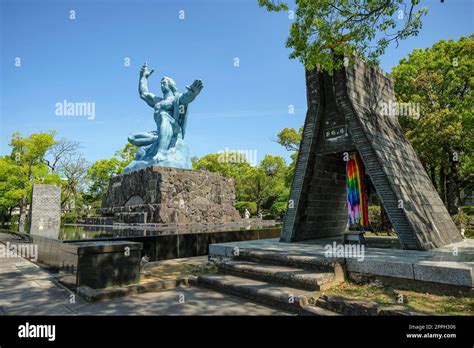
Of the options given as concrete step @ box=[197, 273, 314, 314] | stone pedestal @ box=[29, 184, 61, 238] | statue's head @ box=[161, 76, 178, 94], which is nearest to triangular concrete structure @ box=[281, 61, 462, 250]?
concrete step @ box=[197, 273, 314, 314]

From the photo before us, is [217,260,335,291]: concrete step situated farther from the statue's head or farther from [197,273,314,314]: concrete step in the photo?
the statue's head

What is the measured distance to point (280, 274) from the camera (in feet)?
17.9

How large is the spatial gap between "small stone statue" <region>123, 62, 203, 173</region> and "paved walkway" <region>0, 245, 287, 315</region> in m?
17.6

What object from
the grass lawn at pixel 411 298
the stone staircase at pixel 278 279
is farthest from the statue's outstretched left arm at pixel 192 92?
the grass lawn at pixel 411 298

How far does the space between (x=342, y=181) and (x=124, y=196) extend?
739 inches

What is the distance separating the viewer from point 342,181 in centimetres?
991

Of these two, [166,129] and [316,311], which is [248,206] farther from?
[316,311]

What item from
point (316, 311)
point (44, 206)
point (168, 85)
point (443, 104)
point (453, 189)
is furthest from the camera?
point (168, 85)

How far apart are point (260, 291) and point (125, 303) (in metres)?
2.32

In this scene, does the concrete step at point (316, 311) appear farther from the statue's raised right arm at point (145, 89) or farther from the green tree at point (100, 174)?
the green tree at point (100, 174)

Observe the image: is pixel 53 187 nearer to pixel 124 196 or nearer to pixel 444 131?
pixel 124 196

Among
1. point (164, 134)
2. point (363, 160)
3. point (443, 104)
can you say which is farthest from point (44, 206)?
point (443, 104)

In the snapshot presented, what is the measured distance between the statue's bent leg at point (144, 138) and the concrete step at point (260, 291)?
21024 mm
